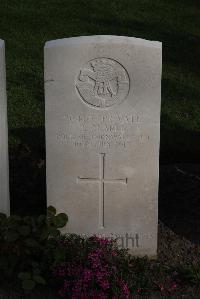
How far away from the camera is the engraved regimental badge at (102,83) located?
15.9ft

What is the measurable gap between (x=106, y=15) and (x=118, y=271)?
835cm

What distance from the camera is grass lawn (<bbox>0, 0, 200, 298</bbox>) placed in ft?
20.3

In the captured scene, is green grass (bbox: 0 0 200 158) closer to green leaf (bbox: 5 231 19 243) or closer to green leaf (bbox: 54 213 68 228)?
green leaf (bbox: 54 213 68 228)

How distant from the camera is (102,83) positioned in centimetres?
491

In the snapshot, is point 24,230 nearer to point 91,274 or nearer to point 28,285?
point 28,285

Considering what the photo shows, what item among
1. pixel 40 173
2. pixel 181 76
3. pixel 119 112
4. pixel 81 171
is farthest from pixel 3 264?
pixel 181 76

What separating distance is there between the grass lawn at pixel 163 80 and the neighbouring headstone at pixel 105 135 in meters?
0.53

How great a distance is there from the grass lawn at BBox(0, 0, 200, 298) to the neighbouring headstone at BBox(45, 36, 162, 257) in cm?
53

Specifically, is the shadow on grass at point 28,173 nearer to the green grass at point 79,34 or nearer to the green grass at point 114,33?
the green grass at point 79,34

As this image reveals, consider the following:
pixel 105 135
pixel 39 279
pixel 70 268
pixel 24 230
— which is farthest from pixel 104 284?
pixel 105 135

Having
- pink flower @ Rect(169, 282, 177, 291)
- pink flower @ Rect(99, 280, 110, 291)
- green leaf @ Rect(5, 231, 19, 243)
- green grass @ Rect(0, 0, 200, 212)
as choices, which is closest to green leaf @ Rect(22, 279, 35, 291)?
green leaf @ Rect(5, 231, 19, 243)

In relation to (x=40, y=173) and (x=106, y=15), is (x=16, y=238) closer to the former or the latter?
(x=40, y=173)

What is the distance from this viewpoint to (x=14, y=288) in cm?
489

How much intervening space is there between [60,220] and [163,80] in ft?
16.4
